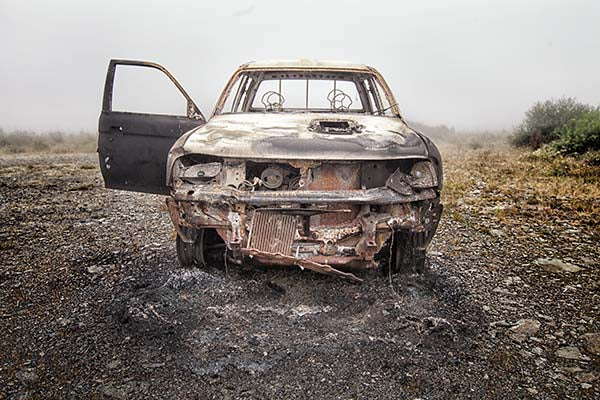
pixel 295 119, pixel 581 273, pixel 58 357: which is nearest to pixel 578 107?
pixel 581 273

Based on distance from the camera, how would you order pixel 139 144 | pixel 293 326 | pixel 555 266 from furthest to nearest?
pixel 139 144 < pixel 555 266 < pixel 293 326

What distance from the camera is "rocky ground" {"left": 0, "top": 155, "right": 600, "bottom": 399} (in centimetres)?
249

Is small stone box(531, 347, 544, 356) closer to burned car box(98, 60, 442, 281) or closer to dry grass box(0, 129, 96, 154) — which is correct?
burned car box(98, 60, 442, 281)

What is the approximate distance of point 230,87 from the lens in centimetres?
485

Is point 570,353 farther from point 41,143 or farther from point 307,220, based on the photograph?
point 41,143

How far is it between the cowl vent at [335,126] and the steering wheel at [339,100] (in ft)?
3.42

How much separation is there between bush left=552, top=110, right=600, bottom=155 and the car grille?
389 inches

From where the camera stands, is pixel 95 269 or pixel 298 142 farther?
pixel 95 269

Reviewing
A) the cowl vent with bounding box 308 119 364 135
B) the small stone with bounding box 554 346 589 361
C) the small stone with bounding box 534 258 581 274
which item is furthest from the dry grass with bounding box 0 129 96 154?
the small stone with bounding box 554 346 589 361

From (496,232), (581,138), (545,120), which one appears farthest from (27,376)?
(545,120)

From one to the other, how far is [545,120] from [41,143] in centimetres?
1709

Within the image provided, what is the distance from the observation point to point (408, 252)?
3.75 m

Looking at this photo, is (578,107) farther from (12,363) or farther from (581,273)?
(12,363)

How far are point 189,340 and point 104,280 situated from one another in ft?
4.41
